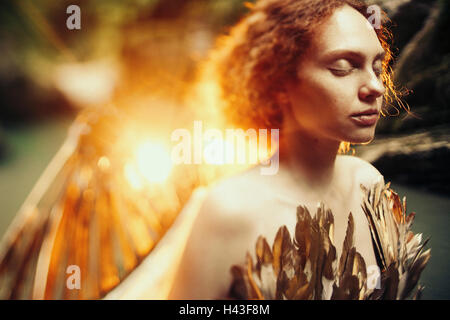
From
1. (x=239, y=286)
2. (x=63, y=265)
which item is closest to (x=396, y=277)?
(x=239, y=286)

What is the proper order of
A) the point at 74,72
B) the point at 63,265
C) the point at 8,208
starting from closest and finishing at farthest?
the point at 63,265 < the point at 74,72 < the point at 8,208

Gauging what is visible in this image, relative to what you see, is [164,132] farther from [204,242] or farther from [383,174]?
[383,174]

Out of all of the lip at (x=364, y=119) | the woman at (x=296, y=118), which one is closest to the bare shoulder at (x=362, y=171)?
the woman at (x=296, y=118)

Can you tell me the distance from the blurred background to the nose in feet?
0.36

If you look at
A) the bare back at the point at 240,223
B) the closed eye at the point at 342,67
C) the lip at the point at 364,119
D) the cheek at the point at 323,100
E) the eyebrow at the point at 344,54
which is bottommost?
the bare back at the point at 240,223

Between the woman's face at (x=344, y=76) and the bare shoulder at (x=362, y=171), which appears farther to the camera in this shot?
the bare shoulder at (x=362, y=171)

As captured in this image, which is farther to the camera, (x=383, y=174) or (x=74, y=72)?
(x=74, y=72)

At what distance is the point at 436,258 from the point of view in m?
0.56

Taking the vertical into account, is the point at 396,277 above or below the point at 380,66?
below

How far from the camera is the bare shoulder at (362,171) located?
56 centimetres

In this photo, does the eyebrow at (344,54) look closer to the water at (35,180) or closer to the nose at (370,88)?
the nose at (370,88)

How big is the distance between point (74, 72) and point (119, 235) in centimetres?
41

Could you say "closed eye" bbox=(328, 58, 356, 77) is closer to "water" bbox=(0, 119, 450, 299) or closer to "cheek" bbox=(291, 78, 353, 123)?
"cheek" bbox=(291, 78, 353, 123)
